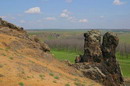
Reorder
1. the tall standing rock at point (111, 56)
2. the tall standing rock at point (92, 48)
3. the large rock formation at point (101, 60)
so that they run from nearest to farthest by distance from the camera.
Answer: the large rock formation at point (101, 60), the tall standing rock at point (111, 56), the tall standing rock at point (92, 48)

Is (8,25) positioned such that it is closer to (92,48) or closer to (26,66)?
(92,48)

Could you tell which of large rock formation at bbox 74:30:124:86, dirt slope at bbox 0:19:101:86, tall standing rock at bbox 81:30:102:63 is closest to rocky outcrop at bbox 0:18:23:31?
dirt slope at bbox 0:19:101:86

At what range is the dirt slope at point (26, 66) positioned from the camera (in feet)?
74.1

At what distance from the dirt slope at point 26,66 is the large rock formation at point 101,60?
10.5 ft

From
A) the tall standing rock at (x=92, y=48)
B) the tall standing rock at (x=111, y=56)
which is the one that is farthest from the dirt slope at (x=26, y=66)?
the tall standing rock at (x=111, y=56)

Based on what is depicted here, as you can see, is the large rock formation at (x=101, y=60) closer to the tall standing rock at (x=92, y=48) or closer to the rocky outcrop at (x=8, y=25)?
the tall standing rock at (x=92, y=48)

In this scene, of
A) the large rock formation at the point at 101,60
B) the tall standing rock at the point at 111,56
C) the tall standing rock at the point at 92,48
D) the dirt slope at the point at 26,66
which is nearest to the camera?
the dirt slope at the point at 26,66

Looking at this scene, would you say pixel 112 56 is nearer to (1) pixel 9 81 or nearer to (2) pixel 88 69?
(2) pixel 88 69

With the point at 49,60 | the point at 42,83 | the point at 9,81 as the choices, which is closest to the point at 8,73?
the point at 9,81

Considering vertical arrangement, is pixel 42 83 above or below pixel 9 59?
below

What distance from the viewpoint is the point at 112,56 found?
4344 cm

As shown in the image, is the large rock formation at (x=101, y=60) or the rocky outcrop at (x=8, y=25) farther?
the rocky outcrop at (x=8, y=25)

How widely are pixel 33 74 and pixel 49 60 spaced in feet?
38.3

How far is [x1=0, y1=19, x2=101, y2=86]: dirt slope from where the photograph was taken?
74.1 feet
